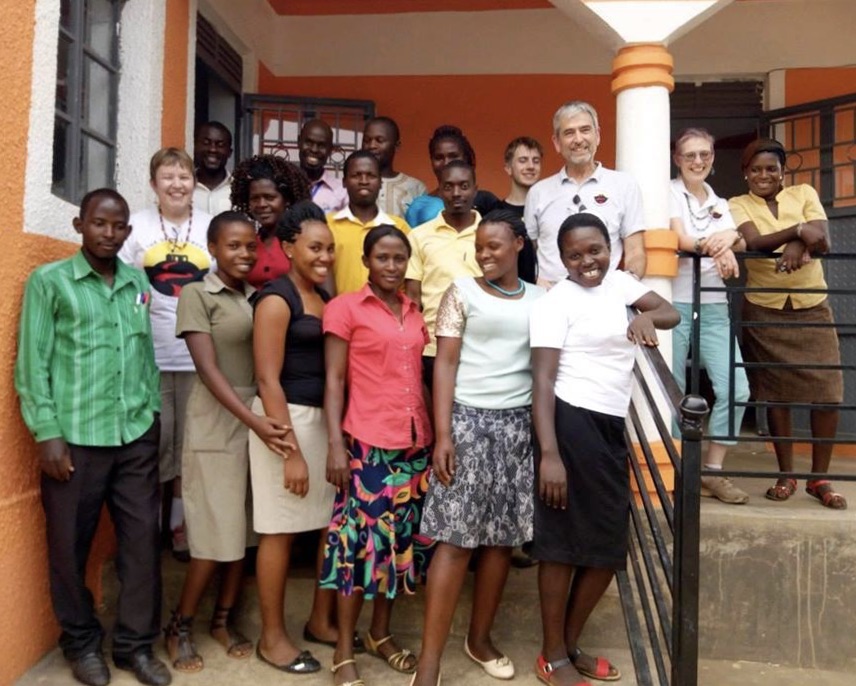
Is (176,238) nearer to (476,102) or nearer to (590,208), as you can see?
(590,208)

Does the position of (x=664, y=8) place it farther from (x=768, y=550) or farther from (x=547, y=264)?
(x=768, y=550)

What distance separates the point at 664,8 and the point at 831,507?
255cm

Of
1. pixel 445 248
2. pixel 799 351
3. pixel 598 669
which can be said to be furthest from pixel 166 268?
pixel 799 351

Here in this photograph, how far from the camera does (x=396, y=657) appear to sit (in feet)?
9.52

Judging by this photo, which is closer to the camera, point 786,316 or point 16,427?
point 16,427

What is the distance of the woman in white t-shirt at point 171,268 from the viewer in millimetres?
3283

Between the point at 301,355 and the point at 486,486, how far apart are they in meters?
0.83

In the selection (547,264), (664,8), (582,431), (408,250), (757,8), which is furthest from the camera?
(757,8)

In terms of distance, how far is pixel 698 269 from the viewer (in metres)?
3.67

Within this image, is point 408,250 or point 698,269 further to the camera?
point 698,269

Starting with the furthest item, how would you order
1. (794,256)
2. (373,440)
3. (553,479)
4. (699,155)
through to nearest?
(699,155) → (794,256) → (373,440) → (553,479)

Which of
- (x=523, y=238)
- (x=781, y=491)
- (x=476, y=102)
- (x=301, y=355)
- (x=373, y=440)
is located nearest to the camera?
(x=373, y=440)

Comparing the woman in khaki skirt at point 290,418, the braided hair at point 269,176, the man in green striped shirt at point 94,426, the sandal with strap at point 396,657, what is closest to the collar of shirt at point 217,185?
the braided hair at point 269,176

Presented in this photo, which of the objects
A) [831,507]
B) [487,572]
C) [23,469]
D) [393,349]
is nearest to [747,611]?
[831,507]
